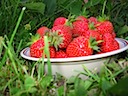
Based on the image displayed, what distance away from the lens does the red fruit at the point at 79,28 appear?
0.84 m

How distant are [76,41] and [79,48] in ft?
0.07

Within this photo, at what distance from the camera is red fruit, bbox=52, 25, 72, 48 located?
0.74 m

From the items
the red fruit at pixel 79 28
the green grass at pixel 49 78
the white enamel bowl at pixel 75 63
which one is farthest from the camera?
the red fruit at pixel 79 28

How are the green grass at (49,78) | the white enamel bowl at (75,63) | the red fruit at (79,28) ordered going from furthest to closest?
the red fruit at (79,28), the white enamel bowl at (75,63), the green grass at (49,78)

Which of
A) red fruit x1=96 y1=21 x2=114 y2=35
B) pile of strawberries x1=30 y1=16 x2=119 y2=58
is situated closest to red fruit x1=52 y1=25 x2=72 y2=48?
pile of strawberries x1=30 y1=16 x2=119 y2=58

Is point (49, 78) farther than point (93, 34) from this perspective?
No

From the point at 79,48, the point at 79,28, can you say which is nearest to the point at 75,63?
the point at 79,48

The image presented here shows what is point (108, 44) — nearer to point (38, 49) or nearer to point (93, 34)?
point (93, 34)

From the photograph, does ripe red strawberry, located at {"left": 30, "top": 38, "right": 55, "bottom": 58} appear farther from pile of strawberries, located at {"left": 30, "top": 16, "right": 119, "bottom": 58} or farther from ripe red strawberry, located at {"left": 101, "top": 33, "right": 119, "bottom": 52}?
ripe red strawberry, located at {"left": 101, "top": 33, "right": 119, "bottom": 52}

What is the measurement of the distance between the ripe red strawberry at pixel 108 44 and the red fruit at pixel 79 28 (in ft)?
0.19

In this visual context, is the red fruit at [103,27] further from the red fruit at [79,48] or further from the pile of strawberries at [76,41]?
the red fruit at [79,48]

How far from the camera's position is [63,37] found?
2.49 ft

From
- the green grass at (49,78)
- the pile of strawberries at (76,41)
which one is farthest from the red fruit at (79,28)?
the green grass at (49,78)

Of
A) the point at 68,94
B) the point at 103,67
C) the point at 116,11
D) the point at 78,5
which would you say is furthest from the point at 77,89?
the point at 116,11
